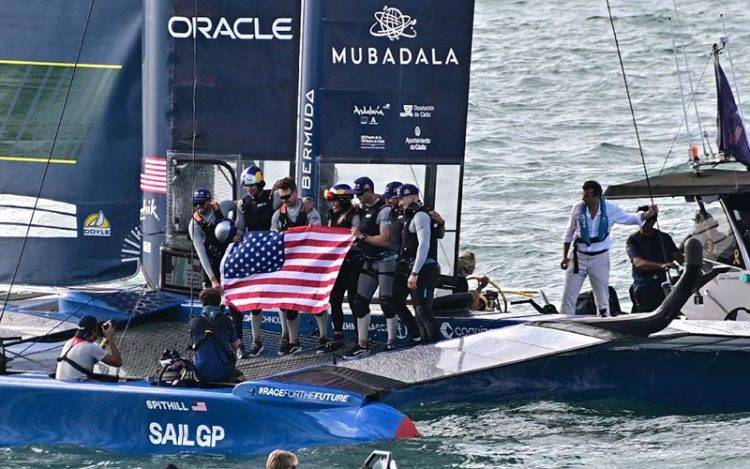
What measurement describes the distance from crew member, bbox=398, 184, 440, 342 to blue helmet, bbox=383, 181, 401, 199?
0.53 feet

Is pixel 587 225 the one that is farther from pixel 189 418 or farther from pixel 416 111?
pixel 189 418

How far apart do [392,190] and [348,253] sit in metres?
0.68

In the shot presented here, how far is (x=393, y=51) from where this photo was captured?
15.5 meters

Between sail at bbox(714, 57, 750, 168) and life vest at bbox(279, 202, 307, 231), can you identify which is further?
sail at bbox(714, 57, 750, 168)

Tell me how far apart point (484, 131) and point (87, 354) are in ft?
47.3

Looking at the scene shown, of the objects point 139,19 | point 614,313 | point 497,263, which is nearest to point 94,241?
point 139,19

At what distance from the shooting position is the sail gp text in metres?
13.0

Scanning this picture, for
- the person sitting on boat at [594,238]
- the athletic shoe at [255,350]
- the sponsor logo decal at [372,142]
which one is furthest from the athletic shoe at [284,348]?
the person sitting on boat at [594,238]

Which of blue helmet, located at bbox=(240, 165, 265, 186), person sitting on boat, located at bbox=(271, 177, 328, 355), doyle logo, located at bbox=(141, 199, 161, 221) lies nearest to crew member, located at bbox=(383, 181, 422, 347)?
person sitting on boat, located at bbox=(271, 177, 328, 355)

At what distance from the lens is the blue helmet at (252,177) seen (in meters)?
15.1

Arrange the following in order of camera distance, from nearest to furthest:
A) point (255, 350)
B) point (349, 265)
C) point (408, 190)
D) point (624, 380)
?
1. point (624, 380)
2. point (408, 190)
3. point (349, 265)
4. point (255, 350)

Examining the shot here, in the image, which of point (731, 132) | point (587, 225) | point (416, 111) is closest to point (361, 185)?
point (416, 111)

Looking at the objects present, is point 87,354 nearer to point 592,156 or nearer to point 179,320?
point 179,320

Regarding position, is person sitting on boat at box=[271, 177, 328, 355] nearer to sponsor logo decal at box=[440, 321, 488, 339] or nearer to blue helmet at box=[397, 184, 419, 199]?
blue helmet at box=[397, 184, 419, 199]
